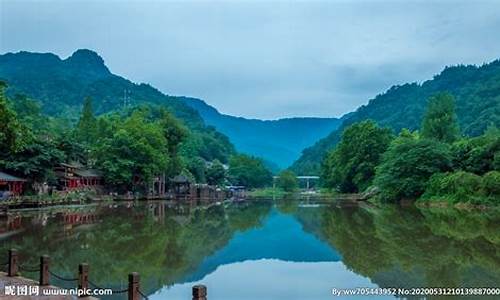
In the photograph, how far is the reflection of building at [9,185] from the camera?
106 feet

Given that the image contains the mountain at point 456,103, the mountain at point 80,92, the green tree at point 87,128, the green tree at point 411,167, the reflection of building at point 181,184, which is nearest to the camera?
the green tree at point 411,167

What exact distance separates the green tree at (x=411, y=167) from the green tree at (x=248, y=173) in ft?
139

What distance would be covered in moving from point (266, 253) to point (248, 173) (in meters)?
70.5

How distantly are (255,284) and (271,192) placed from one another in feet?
222

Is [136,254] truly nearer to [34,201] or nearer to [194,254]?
[194,254]

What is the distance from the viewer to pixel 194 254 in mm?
A: 16125

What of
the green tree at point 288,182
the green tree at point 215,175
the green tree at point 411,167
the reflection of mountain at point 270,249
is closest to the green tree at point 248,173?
the green tree at point 288,182

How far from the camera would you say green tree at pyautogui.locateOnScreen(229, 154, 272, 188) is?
8581 centimetres

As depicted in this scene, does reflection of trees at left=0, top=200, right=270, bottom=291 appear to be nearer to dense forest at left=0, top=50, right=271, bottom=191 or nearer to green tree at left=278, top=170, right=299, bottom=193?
dense forest at left=0, top=50, right=271, bottom=191

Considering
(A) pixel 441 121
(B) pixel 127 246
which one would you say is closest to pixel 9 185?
(B) pixel 127 246

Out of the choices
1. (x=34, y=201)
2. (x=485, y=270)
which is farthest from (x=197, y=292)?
(x=34, y=201)

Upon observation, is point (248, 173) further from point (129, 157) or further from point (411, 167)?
point (411, 167)

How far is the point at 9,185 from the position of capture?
34750mm

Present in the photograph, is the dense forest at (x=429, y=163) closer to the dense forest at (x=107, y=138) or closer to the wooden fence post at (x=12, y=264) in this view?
the dense forest at (x=107, y=138)
